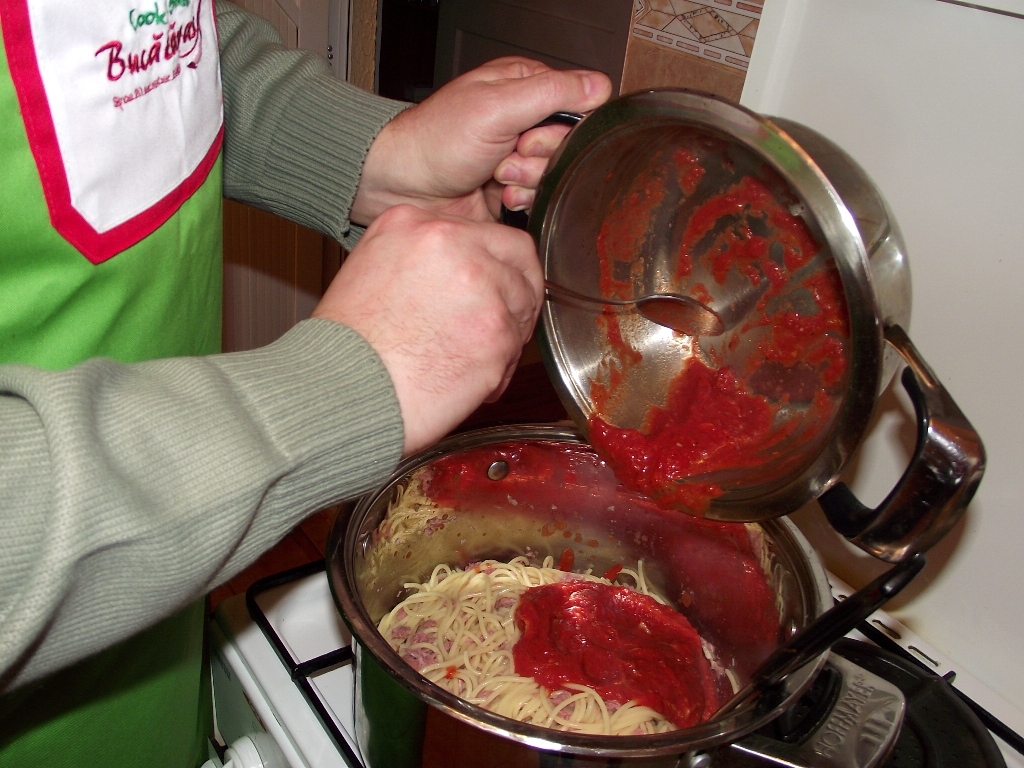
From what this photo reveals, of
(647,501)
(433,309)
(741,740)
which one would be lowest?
(647,501)

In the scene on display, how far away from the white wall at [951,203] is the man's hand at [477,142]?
0.33 meters

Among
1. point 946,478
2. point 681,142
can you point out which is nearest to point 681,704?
point 946,478

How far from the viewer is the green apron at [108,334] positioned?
567 mm

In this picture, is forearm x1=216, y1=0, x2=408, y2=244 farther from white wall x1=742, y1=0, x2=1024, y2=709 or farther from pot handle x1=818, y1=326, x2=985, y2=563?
pot handle x1=818, y1=326, x2=985, y2=563

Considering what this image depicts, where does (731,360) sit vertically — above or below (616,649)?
above

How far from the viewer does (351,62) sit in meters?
2.38

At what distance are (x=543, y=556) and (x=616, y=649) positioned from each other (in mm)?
173

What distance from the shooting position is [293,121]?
0.91 metres

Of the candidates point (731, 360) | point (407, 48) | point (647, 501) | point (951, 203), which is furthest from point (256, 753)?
point (407, 48)

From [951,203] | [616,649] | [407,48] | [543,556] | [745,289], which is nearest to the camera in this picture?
[745,289]

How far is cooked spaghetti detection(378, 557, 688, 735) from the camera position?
3.10 ft

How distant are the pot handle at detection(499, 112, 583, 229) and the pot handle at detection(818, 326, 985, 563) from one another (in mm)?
340

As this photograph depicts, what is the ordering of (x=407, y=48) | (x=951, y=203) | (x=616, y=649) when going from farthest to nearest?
(x=407, y=48) < (x=616, y=649) < (x=951, y=203)

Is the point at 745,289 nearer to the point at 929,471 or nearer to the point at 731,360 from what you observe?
the point at 731,360
